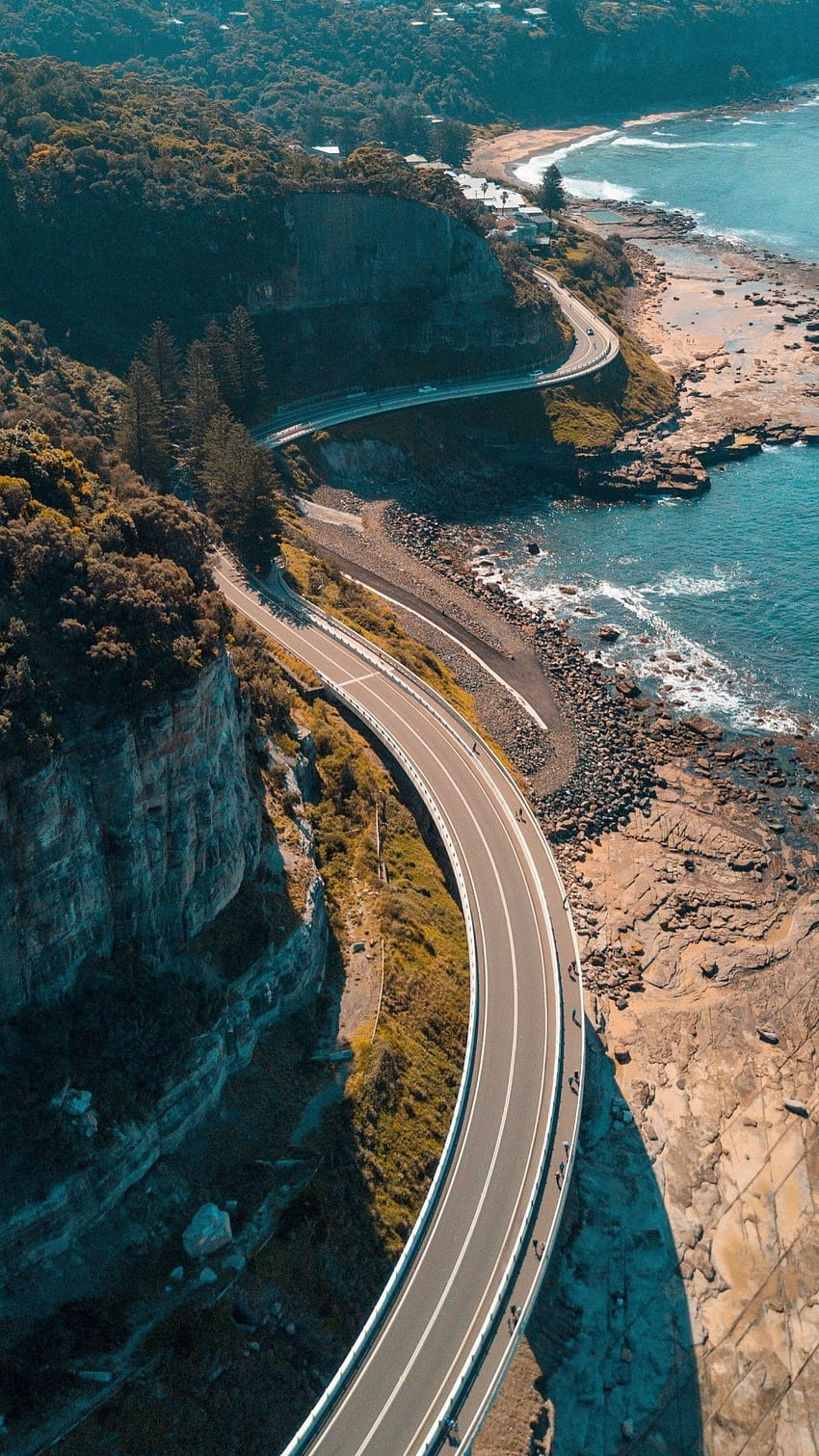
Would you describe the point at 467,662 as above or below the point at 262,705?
below

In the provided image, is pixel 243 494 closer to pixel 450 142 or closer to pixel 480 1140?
pixel 480 1140

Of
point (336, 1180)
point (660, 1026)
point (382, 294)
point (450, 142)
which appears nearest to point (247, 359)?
point (382, 294)

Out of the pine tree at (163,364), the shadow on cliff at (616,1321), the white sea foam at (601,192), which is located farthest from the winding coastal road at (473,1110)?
the white sea foam at (601,192)

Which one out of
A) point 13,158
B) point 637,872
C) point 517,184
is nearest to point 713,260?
point 517,184

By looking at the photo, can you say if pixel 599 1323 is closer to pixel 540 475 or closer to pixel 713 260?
pixel 540 475

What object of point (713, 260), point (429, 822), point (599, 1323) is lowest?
point (599, 1323)
